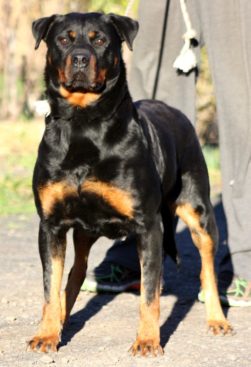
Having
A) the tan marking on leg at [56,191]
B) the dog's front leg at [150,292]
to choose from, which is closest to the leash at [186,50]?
the dog's front leg at [150,292]

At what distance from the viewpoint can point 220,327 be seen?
17.7 ft

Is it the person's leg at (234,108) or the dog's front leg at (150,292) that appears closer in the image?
the dog's front leg at (150,292)

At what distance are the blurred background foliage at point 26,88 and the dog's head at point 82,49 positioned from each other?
5.98 metres

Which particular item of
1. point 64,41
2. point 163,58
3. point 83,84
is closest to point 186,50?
point 163,58

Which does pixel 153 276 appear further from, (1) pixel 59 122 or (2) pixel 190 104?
(2) pixel 190 104

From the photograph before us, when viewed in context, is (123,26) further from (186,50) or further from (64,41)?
(186,50)

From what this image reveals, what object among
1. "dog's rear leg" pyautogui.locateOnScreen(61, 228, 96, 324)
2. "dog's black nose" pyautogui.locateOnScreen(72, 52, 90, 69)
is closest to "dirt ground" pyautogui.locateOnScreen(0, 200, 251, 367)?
"dog's rear leg" pyautogui.locateOnScreen(61, 228, 96, 324)

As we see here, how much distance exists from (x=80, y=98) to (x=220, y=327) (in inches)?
61.7

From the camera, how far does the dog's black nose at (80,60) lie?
4.88 metres

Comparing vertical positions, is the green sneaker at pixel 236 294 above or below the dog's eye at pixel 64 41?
below

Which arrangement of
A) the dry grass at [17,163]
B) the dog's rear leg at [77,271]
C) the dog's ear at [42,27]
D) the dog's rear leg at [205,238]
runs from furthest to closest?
the dry grass at [17,163] → the dog's rear leg at [205,238] → the dog's rear leg at [77,271] → the dog's ear at [42,27]

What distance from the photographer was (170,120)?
5.83 metres

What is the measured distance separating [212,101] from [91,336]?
7.94 m

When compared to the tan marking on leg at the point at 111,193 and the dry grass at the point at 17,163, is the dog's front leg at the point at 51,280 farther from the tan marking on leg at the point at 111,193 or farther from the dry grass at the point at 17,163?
the dry grass at the point at 17,163
